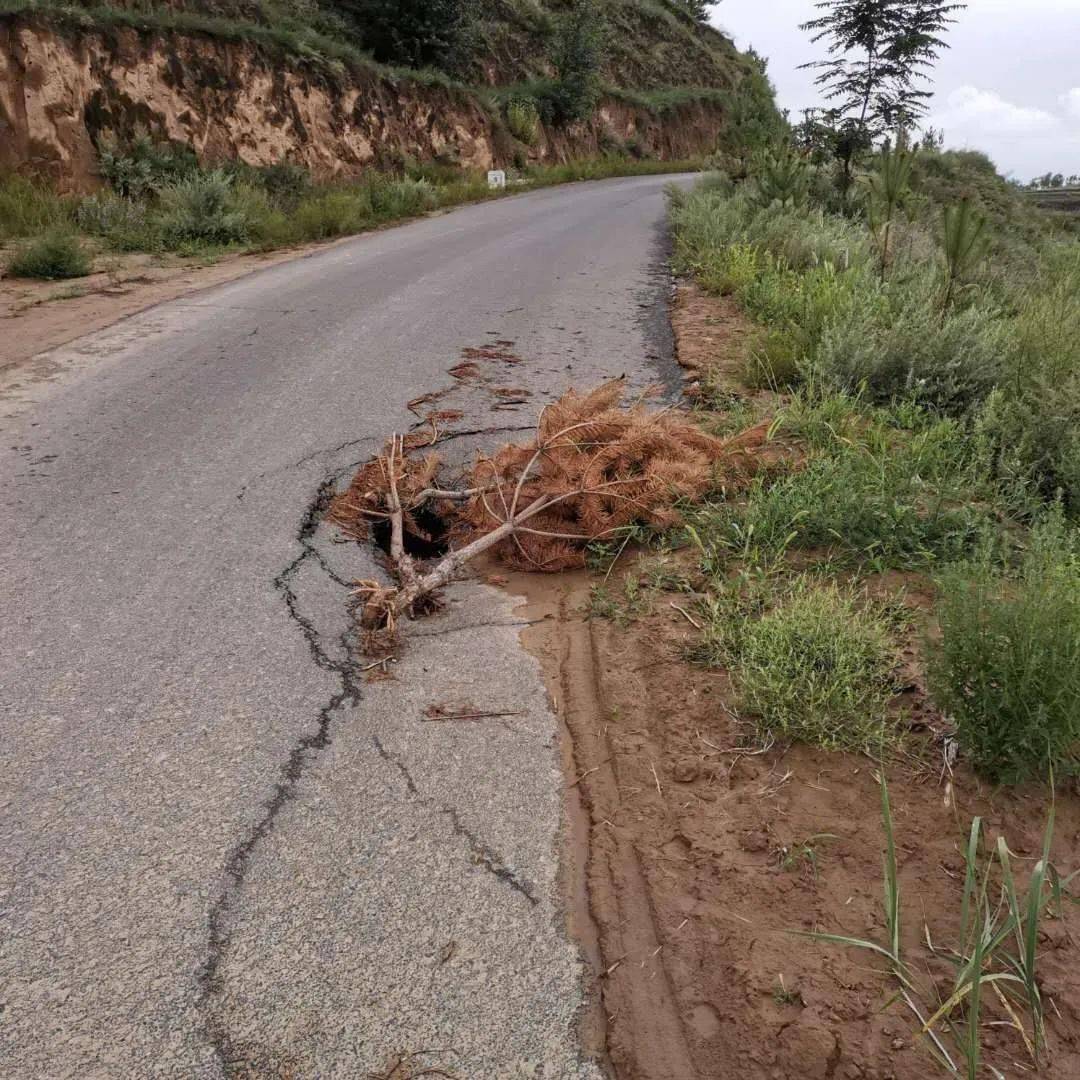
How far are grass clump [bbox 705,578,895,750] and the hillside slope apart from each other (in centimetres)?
1280

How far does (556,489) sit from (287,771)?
1900mm

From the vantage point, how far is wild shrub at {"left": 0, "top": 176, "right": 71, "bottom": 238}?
10.8 metres

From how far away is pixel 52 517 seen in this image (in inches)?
160

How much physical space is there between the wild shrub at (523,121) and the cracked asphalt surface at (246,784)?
23.7 metres

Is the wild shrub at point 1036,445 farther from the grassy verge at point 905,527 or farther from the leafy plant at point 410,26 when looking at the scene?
the leafy plant at point 410,26

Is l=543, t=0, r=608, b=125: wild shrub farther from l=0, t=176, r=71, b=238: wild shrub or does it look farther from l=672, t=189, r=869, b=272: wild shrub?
l=0, t=176, r=71, b=238: wild shrub

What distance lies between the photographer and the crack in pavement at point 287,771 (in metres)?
1.87

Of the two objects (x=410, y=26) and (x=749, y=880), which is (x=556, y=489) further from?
(x=410, y=26)

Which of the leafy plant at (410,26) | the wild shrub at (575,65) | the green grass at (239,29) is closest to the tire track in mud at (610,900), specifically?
the green grass at (239,29)

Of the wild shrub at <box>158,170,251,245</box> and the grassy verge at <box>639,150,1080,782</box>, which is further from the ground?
the wild shrub at <box>158,170,251,245</box>

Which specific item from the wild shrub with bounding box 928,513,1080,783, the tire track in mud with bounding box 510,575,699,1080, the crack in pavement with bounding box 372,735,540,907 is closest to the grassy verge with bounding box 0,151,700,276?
the tire track in mud with bounding box 510,575,699,1080

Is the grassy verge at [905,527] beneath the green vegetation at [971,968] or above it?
above

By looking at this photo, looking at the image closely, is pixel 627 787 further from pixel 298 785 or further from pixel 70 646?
pixel 70 646

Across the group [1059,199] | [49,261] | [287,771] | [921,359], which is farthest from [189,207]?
[1059,199]
